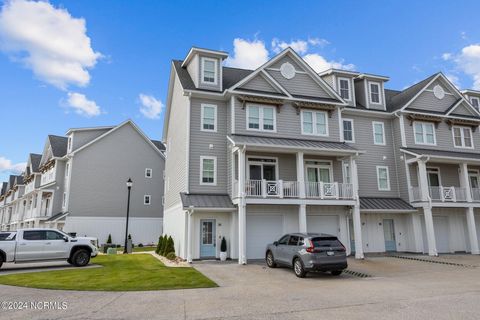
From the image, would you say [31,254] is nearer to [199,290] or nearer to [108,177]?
[199,290]

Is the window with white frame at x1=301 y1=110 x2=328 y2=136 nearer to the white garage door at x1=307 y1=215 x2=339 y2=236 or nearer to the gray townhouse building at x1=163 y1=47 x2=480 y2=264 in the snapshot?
the gray townhouse building at x1=163 y1=47 x2=480 y2=264

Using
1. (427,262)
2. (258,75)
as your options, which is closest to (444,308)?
(427,262)

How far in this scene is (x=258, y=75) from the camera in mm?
21906

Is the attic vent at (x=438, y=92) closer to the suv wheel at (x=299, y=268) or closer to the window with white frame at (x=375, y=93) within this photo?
the window with white frame at (x=375, y=93)

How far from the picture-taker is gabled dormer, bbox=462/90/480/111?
1125 inches

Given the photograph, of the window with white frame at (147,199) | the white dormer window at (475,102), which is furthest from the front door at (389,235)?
the window with white frame at (147,199)

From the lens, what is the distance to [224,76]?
78.9 feet

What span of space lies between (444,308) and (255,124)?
14661 mm

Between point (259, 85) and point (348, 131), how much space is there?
24.7 ft

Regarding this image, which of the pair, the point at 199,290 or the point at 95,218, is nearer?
the point at 199,290

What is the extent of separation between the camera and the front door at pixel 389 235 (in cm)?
2389

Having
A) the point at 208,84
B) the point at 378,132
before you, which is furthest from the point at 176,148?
the point at 378,132

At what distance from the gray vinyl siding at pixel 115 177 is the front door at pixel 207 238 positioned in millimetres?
17255

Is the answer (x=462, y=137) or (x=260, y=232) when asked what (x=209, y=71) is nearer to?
(x=260, y=232)
